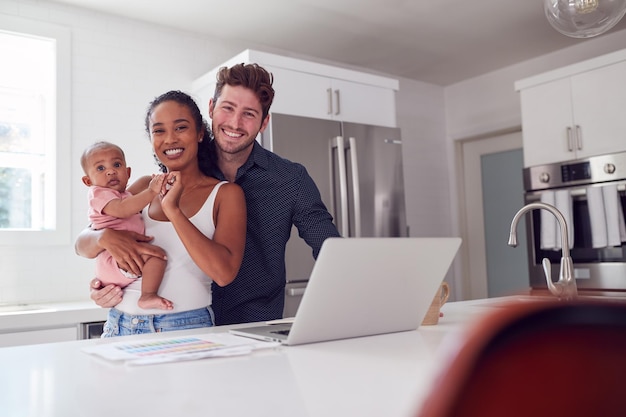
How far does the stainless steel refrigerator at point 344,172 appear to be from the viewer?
3459mm

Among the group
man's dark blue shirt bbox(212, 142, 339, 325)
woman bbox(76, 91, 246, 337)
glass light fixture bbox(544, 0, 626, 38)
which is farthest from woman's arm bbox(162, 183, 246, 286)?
glass light fixture bbox(544, 0, 626, 38)

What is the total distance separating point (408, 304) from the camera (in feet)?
4.70

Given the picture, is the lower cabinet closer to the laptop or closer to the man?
the man

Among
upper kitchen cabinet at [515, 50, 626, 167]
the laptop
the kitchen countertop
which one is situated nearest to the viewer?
the laptop

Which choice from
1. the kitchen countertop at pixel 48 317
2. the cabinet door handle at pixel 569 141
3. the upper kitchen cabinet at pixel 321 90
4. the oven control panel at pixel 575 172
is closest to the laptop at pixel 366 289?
the kitchen countertop at pixel 48 317

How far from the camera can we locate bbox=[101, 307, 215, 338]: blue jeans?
170 cm

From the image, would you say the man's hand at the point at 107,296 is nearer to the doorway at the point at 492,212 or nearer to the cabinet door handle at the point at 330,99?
the cabinet door handle at the point at 330,99

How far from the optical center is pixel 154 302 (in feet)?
5.54

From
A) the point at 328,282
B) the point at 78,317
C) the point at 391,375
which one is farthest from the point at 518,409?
the point at 78,317

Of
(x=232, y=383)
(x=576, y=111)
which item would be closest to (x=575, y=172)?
(x=576, y=111)

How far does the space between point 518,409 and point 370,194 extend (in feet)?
11.8

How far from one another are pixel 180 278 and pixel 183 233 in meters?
0.17

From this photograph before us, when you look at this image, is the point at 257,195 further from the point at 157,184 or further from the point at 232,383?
the point at 232,383

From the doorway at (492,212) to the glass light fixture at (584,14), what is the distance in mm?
3228
